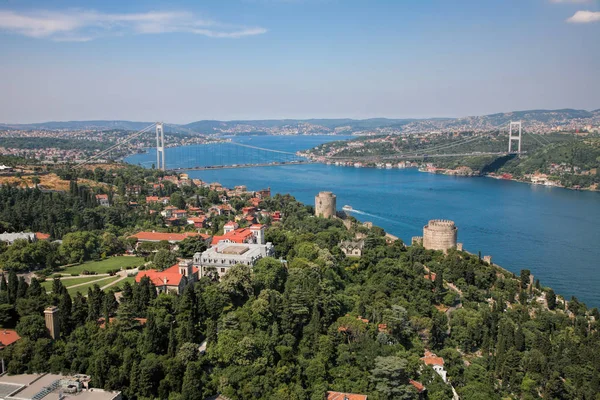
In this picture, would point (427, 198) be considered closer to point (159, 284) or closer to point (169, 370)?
point (159, 284)

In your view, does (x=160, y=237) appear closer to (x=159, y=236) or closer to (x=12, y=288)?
(x=159, y=236)

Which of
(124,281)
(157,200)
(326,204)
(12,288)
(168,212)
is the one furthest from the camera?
(157,200)

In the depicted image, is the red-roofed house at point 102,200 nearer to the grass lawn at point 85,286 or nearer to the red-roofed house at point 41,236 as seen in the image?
the red-roofed house at point 41,236

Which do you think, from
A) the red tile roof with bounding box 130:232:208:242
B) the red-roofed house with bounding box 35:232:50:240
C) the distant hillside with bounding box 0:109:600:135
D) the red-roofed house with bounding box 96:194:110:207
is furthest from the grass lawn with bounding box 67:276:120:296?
the distant hillside with bounding box 0:109:600:135

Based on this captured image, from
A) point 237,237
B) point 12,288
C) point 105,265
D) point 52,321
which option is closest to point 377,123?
point 237,237

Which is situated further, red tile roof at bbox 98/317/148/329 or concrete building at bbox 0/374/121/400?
red tile roof at bbox 98/317/148/329

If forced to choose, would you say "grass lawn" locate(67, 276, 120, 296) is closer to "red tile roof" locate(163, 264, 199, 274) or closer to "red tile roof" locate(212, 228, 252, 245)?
"red tile roof" locate(163, 264, 199, 274)
